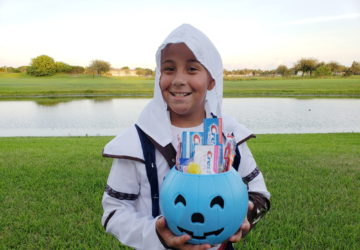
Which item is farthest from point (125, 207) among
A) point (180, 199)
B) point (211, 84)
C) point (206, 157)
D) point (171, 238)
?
point (211, 84)

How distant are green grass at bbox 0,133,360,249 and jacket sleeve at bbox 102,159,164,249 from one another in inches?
75.2

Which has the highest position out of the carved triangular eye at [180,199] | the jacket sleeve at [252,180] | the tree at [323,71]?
the tree at [323,71]

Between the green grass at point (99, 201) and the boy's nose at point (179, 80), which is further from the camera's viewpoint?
the green grass at point (99, 201)

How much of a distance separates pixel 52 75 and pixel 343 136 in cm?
7853

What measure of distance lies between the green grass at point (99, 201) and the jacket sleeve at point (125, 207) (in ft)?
6.27

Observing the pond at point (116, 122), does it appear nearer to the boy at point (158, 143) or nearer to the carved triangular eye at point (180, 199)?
the boy at point (158, 143)

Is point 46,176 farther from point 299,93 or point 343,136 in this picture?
point 299,93

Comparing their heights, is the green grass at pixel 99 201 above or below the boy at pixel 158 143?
below

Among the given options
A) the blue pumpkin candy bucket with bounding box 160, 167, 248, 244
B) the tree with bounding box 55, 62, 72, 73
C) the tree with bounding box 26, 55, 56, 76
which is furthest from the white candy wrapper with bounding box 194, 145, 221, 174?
the tree with bounding box 55, 62, 72, 73

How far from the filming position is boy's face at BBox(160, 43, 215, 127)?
160cm

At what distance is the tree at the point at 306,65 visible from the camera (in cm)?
8575

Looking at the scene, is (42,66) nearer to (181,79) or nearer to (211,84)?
(211,84)

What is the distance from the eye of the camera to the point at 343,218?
3.93 m

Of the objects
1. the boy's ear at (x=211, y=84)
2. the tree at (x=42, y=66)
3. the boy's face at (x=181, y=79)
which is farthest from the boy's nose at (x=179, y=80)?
the tree at (x=42, y=66)
